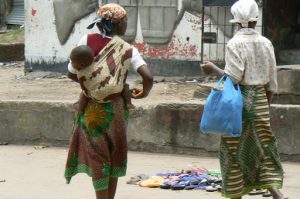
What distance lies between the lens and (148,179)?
21.6 ft

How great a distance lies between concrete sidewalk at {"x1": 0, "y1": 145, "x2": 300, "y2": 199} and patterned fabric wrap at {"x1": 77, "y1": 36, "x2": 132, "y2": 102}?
52.3 inches

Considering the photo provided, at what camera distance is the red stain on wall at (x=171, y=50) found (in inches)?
496

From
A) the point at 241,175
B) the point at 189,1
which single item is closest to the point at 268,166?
the point at 241,175

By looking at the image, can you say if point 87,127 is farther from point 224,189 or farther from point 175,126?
point 175,126

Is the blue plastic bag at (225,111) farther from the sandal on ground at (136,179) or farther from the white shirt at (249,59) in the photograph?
the sandal on ground at (136,179)

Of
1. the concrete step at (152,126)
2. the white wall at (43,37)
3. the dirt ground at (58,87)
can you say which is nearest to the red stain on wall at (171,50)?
the dirt ground at (58,87)

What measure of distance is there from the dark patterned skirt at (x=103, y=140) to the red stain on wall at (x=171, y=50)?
7398 mm

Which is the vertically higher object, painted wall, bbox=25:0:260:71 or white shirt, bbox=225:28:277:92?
white shirt, bbox=225:28:277:92

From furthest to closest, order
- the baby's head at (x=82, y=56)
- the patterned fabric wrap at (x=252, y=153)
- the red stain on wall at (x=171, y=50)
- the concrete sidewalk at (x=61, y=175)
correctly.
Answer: the red stain on wall at (x=171, y=50)
the concrete sidewalk at (x=61, y=175)
the patterned fabric wrap at (x=252, y=153)
the baby's head at (x=82, y=56)

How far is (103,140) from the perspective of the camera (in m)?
5.20

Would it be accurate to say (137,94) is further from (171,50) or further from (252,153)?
(171,50)

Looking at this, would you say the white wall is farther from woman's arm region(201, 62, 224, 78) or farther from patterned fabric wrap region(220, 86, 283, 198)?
patterned fabric wrap region(220, 86, 283, 198)

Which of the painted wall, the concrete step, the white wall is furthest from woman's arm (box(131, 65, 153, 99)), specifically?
the white wall

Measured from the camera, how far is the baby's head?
500 centimetres
